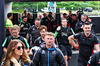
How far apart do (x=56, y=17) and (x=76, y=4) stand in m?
8.00

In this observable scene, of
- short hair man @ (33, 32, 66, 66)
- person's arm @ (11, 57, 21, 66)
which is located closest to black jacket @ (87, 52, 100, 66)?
short hair man @ (33, 32, 66, 66)

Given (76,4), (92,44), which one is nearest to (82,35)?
(92,44)

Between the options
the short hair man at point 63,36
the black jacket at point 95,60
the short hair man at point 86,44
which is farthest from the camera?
the short hair man at point 63,36

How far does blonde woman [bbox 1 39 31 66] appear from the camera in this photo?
4746 mm

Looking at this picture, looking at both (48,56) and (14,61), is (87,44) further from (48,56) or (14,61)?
(14,61)

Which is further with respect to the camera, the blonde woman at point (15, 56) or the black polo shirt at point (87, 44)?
the black polo shirt at point (87, 44)

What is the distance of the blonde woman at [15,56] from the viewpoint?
A: 475 centimetres

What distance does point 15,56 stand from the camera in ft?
15.9

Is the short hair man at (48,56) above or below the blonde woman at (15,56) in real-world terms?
below

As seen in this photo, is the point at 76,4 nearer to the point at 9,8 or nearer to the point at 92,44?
the point at 9,8

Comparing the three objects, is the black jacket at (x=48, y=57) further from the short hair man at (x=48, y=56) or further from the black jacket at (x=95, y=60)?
the black jacket at (x=95, y=60)

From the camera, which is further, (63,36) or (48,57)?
(63,36)

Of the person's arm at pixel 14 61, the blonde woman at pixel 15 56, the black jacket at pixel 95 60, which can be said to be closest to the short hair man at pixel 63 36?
the black jacket at pixel 95 60

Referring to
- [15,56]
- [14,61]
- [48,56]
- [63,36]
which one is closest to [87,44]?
[48,56]
